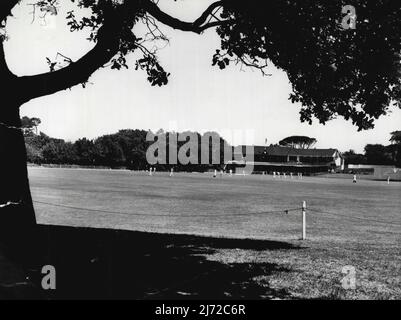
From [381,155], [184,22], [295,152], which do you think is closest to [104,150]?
[295,152]

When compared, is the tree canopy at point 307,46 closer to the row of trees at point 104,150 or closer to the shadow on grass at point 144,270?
the shadow on grass at point 144,270

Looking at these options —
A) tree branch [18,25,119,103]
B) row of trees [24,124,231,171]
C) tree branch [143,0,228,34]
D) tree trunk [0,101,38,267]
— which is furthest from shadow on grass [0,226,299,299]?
row of trees [24,124,231,171]

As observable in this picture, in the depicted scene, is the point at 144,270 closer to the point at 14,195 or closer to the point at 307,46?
the point at 14,195

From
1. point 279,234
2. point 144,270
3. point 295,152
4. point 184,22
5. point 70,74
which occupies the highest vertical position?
point 295,152

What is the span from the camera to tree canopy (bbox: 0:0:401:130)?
29.7ft

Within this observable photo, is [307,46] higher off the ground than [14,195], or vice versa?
[307,46]

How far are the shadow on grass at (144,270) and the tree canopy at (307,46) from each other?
12.4 ft

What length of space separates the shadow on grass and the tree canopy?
3.78 metres

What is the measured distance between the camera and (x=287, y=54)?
32.5ft

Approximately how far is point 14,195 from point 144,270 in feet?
10.2

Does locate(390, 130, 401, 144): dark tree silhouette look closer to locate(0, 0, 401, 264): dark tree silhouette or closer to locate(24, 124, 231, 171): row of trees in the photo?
locate(24, 124, 231, 171): row of trees

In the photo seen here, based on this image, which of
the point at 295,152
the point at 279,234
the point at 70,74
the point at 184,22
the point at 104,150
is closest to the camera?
the point at 70,74
